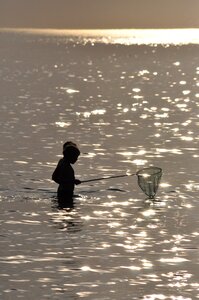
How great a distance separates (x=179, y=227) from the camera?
103ft

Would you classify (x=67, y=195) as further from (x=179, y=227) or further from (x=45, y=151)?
(x=45, y=151)

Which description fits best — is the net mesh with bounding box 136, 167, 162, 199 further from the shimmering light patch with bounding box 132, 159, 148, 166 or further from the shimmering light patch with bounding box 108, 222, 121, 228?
the shimmering light patch with bounding box 132, 159, 148, 166

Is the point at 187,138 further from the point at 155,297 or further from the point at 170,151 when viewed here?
the point at 155,297

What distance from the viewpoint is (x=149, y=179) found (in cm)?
3500

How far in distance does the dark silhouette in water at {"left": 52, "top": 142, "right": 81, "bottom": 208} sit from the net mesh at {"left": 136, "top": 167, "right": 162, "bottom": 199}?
241 cm

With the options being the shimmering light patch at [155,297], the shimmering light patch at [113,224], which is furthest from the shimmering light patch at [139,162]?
the shimmering light patch at [155,297]

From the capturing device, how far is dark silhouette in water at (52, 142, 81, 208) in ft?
106

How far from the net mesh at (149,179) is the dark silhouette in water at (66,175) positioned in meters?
2.41

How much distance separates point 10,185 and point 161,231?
9.65 meters

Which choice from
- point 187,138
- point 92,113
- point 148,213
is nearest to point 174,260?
point 148,213

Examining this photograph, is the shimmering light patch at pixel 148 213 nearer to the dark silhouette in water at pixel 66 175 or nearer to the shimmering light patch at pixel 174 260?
the dark silhouette in water at pixel 66 175

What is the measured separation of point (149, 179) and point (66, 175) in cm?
349

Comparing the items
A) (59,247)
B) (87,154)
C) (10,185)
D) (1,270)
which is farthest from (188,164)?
(1,270)

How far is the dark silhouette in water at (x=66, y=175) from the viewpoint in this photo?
32375mm
